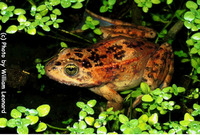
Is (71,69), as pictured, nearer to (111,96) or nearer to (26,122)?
(111,96)

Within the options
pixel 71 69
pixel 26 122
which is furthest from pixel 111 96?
pixel 26 122

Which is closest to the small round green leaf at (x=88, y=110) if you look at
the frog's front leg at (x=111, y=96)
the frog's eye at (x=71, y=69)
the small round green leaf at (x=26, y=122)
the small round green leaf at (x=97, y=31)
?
the small round green leaf at (x=26, y=122)

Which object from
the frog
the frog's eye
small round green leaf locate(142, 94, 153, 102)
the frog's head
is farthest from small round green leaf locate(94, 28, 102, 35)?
small round green leaf locate(142, 94, 153, 102)

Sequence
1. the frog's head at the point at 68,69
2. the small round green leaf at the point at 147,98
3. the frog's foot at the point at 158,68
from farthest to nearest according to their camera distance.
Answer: the frog's foot at the point at 158,68
the frog's head at the point at 68,69
the small round green leaf at the point at 147,98

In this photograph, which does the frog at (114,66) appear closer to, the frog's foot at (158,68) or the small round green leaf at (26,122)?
the frog's foot at (158,68)

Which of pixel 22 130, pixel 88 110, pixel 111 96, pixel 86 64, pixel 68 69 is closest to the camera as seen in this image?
pixel 22 130

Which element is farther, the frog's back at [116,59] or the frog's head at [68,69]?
the frog's back at [116,59]

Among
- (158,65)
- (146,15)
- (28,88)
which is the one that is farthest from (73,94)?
(146,15)
